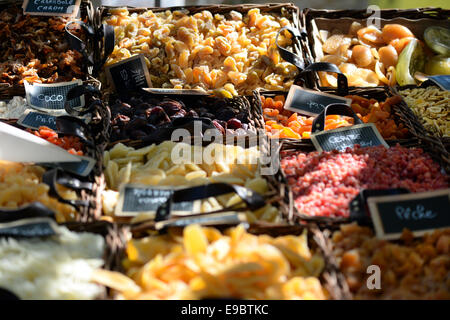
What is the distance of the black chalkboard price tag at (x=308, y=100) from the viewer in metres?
2.37

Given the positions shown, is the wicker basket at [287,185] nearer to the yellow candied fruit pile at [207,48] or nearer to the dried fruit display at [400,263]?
the dried fruit display at [400,263]

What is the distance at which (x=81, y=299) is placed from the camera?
1.18m

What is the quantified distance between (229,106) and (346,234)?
1.14 m

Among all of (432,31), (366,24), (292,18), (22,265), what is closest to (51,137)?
(22,265)

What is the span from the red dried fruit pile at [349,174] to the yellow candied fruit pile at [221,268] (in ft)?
1.08

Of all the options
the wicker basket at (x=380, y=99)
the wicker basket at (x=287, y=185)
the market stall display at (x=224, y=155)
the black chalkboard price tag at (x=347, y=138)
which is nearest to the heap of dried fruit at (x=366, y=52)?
the market stall display at (x=224, y=155)

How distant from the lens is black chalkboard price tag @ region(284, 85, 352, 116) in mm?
2369

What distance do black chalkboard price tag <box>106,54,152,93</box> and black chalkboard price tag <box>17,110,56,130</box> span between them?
0.48m

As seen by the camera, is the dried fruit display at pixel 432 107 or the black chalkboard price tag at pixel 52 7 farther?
the black chalkboard price tag at pixel 52 7

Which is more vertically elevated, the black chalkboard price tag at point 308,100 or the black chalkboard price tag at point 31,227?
the black chalkboard price tag at point 31,227

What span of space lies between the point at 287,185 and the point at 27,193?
0.89 meters

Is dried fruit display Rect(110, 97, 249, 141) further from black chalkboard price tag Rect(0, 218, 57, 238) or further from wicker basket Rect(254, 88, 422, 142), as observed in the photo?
black chalkboard price tag Rect(0, 218, 57, 238)
